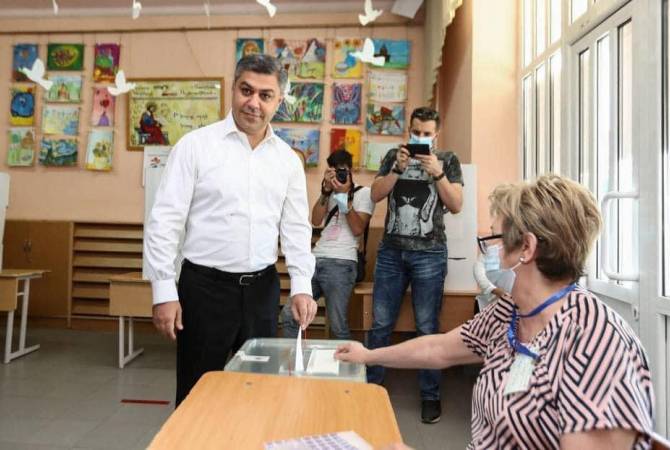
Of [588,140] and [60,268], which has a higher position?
[588,140]

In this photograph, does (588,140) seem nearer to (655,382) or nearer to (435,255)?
(435,255)

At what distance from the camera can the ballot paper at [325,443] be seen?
35.9 inches

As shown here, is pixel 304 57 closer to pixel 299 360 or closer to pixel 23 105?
pixel 23 105

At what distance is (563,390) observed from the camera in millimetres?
875

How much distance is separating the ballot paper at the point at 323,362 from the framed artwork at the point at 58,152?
448cm

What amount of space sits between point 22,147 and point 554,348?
18.1 feet

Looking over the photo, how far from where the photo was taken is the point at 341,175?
326 centimetres

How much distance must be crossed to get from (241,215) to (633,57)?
1.67m

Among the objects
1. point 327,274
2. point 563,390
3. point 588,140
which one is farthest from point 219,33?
point 563,390

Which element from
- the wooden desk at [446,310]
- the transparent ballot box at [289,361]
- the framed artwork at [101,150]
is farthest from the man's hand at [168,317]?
the framed artwork at [101,150]

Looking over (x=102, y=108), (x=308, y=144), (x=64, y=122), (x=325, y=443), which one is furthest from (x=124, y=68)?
(x=325, y=443)

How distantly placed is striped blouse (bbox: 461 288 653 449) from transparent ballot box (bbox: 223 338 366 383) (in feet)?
1.21

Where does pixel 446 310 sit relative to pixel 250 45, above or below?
below

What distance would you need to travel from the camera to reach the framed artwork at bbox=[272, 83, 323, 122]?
481 cm
